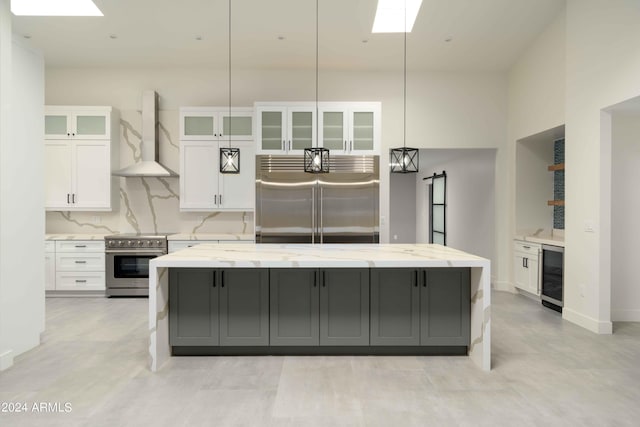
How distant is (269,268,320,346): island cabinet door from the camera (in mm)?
3092

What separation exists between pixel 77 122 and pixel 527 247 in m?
6.40

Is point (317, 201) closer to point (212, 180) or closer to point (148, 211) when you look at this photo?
point (212, 180)

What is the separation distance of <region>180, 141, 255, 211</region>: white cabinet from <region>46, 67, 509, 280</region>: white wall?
572mm

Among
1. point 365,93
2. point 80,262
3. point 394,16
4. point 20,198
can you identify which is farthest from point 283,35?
point 80,262

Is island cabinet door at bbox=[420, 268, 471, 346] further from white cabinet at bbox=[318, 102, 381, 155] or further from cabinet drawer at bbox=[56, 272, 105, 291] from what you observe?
cabinet drawer at bbox=[56, 272, 105, 291]

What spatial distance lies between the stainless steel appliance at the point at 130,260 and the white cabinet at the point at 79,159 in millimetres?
648

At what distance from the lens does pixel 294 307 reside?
3.11 m

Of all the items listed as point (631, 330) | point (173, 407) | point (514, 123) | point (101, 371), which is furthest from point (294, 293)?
point (514, 123)

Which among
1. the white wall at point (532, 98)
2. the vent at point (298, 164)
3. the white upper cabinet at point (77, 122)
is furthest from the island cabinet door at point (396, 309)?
the white upper cabinet at point (77, 122)

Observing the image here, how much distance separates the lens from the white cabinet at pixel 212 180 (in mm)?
5383

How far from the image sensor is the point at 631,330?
3.86 meters

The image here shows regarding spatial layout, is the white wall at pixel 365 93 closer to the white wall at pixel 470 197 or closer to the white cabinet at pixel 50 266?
the white wall at pixel 470 197

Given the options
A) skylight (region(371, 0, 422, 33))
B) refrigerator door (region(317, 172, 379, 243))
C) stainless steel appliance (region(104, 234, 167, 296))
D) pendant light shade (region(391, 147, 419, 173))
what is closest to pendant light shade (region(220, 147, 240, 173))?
pendant light shade (region(391, 147, 419, 173))

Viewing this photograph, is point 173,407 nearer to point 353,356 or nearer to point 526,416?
point 353,356
